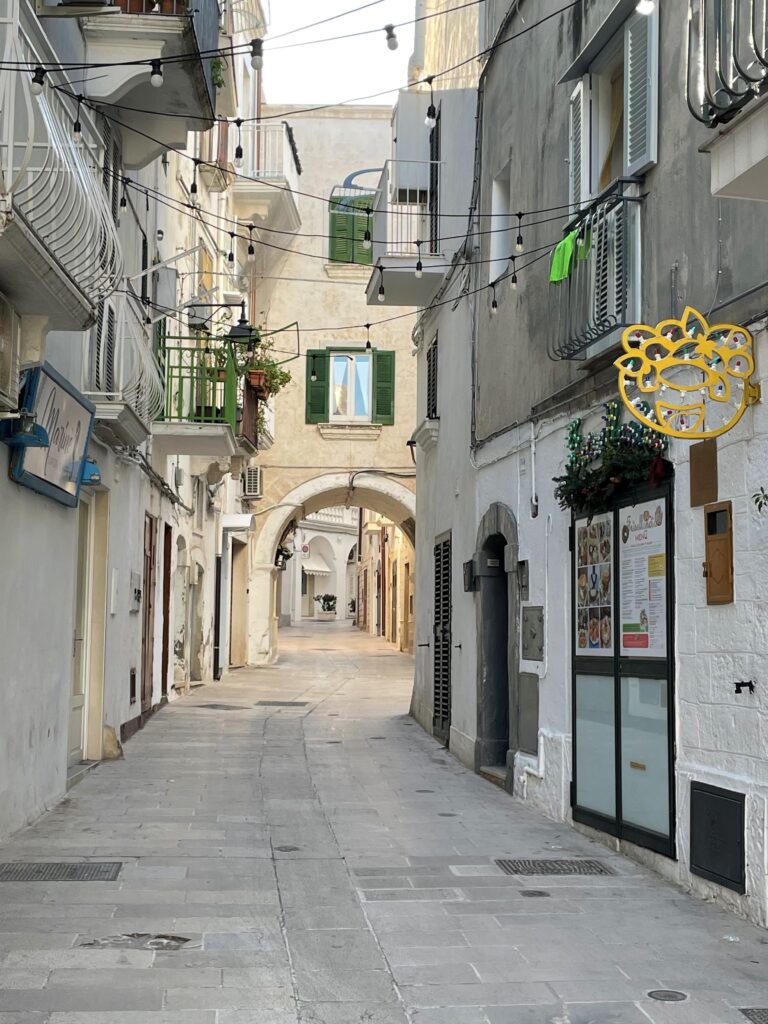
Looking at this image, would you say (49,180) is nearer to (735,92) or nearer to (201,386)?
(735,92)

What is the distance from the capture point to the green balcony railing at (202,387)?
1638 centimetres

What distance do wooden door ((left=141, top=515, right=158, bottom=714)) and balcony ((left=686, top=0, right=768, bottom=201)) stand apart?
10694mm

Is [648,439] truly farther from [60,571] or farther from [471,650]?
[471,650]

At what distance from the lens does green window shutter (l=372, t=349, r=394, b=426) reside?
27875mm

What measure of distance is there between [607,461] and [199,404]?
946 centimetres

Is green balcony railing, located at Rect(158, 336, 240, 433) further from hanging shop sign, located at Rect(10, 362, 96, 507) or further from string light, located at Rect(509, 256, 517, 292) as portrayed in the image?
hanging shop sign, located at Rect(10, 362, 96, 507)

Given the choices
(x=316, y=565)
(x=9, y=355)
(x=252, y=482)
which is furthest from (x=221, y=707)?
(x=316, y=565)

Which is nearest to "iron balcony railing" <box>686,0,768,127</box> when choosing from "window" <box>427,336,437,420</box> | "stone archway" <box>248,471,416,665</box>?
"window" <box>427,336,437,420</box>

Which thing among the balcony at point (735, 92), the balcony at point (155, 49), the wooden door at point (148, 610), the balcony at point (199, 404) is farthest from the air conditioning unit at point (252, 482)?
the balcony at point (735, 92)

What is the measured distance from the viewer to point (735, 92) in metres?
5.65

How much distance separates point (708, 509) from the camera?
23.7ft

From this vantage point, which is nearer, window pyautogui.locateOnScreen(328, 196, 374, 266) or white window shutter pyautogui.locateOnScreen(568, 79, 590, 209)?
white window shutter pyautogui.locateOnScreen(568, 79, 590, 209)

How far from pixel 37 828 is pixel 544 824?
3.87 m

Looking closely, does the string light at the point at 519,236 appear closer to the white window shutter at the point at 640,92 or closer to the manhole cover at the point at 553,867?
the white window shutter at the point at 640,92
